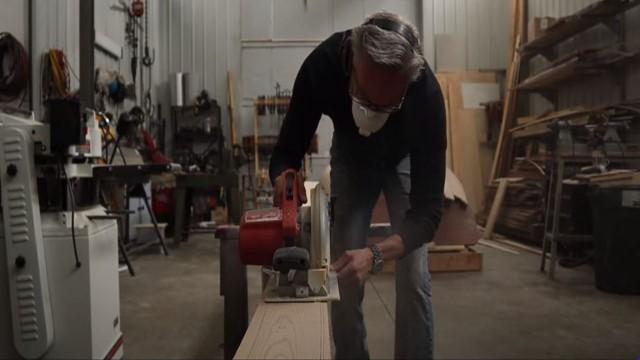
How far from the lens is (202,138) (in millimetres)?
5691

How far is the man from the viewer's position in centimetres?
103

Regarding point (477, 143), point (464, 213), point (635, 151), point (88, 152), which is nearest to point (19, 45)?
point (88, 152)

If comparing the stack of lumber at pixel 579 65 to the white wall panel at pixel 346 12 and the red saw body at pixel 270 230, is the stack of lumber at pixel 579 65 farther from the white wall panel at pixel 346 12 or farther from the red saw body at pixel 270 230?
the red saw body at pixel 270 230

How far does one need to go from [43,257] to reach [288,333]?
1.06m

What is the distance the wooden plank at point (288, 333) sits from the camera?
0.78 m

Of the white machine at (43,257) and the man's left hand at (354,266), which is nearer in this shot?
the man's left hand at (354,266)

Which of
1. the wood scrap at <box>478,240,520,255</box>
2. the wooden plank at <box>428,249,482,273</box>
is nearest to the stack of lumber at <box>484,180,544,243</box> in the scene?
the wood scrap at <box>478,240,520,255</box>

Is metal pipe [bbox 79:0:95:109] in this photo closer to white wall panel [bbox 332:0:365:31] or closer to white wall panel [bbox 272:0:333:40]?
white wall panel [bbox 272:0:333:40]

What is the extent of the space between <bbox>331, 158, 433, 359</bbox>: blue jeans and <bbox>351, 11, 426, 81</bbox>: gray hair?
490 millimetres

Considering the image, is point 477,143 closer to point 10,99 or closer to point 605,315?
point 605,315

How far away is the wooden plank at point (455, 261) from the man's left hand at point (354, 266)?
2352mm

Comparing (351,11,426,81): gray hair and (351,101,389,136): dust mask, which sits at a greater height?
(351,11,426,81): gray hair

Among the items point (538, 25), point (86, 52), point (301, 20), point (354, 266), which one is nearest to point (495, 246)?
point (538, 25)

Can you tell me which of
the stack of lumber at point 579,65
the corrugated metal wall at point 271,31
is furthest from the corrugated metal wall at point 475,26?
the stack of lumber at point 579,65
